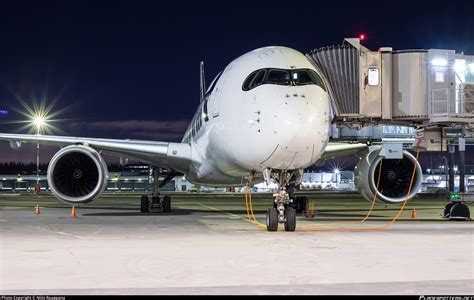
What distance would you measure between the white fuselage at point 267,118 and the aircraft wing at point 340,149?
14.2 ft

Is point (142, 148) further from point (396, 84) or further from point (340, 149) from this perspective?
point (396, 84)

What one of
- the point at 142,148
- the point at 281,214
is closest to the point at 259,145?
the point at 281,214

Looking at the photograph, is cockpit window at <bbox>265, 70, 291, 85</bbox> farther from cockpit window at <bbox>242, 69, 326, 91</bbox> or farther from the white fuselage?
the white fuselage

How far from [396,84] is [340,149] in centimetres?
322

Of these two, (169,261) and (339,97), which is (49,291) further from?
(339,97)

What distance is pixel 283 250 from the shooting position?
1034 centimetres

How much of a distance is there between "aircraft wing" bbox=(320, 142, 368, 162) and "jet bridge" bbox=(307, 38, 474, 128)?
2053mm


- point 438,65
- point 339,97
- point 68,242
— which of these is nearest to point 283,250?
point 68,242

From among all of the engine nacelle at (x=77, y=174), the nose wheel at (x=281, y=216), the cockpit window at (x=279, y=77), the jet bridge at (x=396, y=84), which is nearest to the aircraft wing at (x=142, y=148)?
the engine nacelle at (x=77, y=174)

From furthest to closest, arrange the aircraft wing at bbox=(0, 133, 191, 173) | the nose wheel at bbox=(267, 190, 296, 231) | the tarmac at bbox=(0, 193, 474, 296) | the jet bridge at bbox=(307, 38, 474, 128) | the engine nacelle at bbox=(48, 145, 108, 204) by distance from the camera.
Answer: the aircraft wing at bbox=(0, 133, 191, 173) → the engine nacelle at bbox=(48, 145, 108, 204) → the jet bridge at bbox=(307, 38, 474, 128) → the nose wheel at bbox=(267, 190, 296, 231) → the tarmac at bbox=(0, 193, 474, 296)

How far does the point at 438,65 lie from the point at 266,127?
677 cm

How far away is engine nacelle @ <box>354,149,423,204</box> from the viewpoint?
1847 cm

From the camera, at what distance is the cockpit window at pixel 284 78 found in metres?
13.8

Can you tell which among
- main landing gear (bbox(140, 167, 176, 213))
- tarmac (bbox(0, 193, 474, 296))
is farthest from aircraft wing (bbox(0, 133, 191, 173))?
tarmac (bbox(0, 193, 474, 296))
